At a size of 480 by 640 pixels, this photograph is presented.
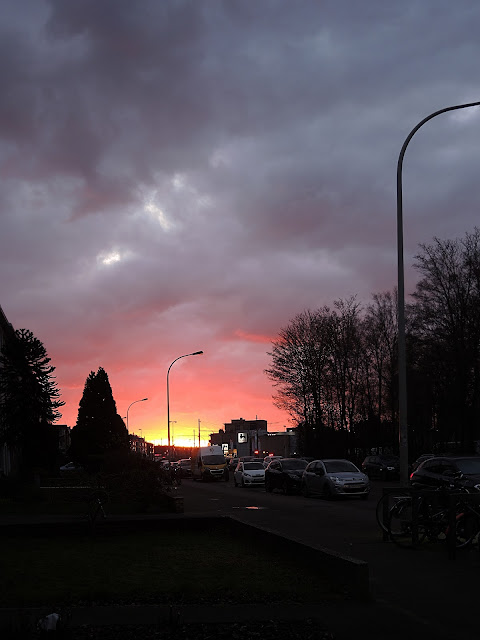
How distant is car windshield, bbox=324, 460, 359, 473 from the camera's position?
101ft

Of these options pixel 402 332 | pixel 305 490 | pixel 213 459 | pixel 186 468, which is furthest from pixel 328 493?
pixel 186 468

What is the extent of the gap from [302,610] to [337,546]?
247 inches

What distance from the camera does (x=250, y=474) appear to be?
45.2 m

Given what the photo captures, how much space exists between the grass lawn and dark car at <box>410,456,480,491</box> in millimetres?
8477

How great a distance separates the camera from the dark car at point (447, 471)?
20.2 meters

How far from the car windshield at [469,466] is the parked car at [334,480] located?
8.86m

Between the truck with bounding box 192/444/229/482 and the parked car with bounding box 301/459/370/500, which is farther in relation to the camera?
the truck with bounding box 192/444/229/482

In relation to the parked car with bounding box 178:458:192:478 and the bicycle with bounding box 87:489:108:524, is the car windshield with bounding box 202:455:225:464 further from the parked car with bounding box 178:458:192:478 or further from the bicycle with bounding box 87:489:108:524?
the bicycle with bounding box 87:489:108:524

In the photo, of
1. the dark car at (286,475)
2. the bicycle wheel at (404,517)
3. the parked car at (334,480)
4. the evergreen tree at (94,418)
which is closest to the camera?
the bicycle wheel at (404,517)

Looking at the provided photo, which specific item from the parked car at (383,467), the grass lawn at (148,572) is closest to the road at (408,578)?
the grass lawn at (148,572)

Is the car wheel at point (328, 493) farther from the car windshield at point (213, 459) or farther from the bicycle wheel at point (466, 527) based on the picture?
the car windshield at point (213, 459)

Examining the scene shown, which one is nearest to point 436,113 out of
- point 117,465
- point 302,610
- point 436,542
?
point 436,542

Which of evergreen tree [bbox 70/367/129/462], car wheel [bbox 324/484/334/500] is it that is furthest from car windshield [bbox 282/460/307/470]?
evergreen tree [bbox 70/367/129/462]

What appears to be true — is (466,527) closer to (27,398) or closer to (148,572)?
(148,572)
